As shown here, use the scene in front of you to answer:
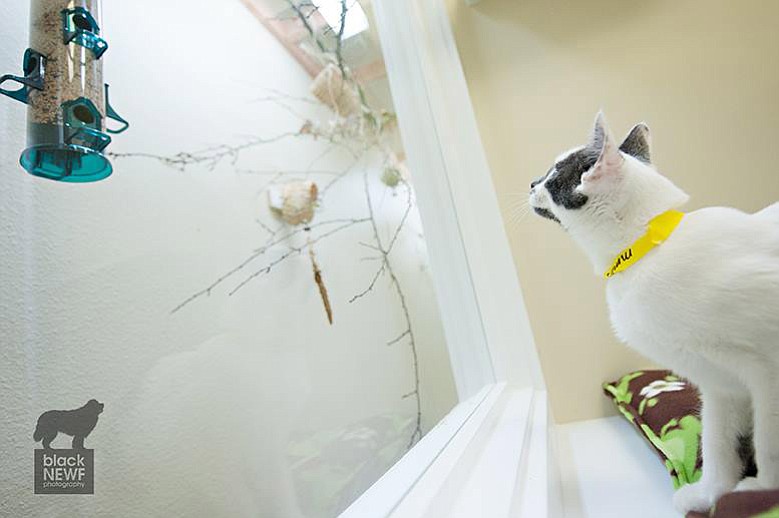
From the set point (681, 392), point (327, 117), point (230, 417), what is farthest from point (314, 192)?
point (681, 392)

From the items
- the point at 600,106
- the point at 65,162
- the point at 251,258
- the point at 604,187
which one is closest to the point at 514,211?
the point at 600,106

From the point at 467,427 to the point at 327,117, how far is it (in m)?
0.82

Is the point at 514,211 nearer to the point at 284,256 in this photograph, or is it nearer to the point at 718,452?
the point at 284,256

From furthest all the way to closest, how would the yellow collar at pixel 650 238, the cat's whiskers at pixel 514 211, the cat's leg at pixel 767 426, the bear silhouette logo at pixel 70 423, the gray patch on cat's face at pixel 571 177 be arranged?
the cat's whiskers at pixel 514 211 → the gray patch on cat's face at pixel 571 177 → the yellow collar at pixel 650 238 → the cat's leg at pixel 767 426 → the bear silhouette logo at pixel 70 423

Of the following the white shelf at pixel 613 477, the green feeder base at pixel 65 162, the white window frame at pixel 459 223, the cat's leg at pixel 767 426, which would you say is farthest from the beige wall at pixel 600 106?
the green feeder base at pixel 65 162

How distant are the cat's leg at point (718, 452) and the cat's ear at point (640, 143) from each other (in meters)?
0.39

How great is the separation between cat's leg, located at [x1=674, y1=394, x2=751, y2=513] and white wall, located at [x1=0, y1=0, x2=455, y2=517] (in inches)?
14.8

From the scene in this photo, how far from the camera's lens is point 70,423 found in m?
0.32

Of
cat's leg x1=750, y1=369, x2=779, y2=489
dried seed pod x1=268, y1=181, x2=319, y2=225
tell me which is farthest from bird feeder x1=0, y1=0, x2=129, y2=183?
cat's leg x1=750, y1=369, x2=779, y2=489

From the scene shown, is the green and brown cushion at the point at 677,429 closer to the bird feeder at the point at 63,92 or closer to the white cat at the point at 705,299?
the white cat at the point at 705,299

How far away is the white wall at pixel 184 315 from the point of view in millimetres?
330

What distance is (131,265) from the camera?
0.47 metres

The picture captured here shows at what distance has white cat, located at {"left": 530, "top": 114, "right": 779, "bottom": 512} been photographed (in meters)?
0.41

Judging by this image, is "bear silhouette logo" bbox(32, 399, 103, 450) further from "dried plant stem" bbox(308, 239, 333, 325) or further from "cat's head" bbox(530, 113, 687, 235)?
"cat's head" bbox(530, 113, 687, 235)
